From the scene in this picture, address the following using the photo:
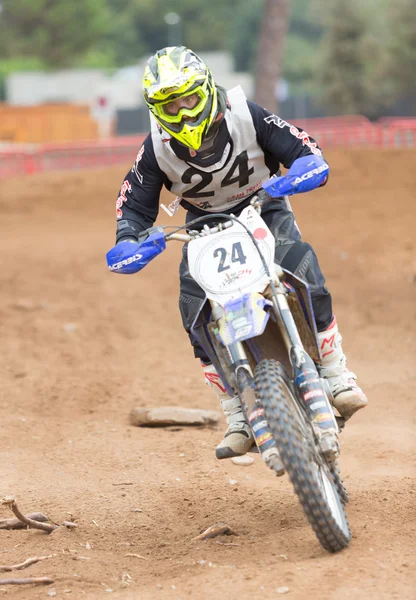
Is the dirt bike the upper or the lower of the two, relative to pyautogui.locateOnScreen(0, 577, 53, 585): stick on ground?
upper

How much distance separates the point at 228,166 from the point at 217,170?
0.22 feet

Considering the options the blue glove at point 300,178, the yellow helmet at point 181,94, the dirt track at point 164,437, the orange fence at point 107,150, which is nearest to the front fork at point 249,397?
the dirt track at point 164,437

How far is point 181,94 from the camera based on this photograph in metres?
4.48

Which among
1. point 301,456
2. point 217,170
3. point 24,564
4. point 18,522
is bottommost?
point 18,522

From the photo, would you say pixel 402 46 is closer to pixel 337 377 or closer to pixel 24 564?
pixel 337 377

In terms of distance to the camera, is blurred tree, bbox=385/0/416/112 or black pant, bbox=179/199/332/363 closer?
black pant, bbox=179/199/332/363

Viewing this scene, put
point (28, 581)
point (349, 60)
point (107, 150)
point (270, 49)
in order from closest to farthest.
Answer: point (28, 581)
point (107, 150)
point (270, 49)
point (349, 60)

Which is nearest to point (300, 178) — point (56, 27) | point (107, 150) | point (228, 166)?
point (228, 166)

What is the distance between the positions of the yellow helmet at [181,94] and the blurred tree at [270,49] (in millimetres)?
17097

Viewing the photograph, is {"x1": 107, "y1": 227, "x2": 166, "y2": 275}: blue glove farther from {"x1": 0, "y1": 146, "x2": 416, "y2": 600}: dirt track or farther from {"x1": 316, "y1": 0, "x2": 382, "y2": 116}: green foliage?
{"x1": 316, "y1": 0, "x2": 382, "y2": 116}: green foliage

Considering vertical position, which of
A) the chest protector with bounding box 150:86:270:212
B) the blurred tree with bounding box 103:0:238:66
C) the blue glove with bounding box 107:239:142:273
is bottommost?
the blurred tree with bounding box 103:0:238:66

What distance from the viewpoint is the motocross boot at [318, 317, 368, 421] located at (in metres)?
4.79

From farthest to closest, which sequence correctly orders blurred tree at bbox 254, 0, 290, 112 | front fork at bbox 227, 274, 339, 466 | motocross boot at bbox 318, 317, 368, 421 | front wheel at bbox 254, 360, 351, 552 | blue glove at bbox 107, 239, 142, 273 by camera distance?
blurred tree at bbox 254, 0, 290, 112 < motocross boot at bbox 318, 317, 368, 421 < blue glove at bbox 107, 239, 142, 273 < front fork at bbox 227, 274, 339, 466 < front wheel at bbox 254, 360, 351, 552

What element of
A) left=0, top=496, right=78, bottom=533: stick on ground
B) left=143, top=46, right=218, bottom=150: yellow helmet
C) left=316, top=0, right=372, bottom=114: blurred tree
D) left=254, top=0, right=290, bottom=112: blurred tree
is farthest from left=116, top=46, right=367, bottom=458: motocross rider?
left=316, top=0, right=372, bottom=114: blurred tree
